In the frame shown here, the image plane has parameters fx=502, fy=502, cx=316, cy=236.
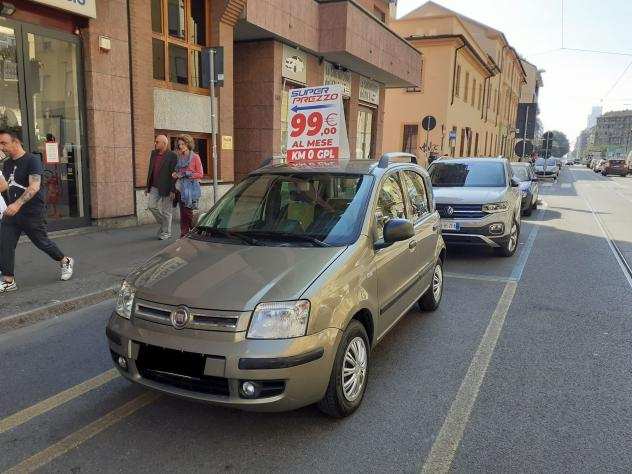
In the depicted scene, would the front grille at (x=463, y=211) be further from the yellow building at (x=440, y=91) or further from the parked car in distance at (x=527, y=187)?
the yellow building at (x=440, y=91)

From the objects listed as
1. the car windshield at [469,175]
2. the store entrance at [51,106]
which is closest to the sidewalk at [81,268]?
the store entrance at [51,106]

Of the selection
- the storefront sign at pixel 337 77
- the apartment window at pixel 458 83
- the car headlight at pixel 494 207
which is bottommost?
the car headlight at pixel 494 207

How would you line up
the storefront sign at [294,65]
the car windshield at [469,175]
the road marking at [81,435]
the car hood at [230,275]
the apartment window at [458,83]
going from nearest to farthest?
the road marking at [81,435] < the car hood at [230,275] < the car windshield at [469,175] < the storefront sign at [294,65] < the apartment window at [458,83]

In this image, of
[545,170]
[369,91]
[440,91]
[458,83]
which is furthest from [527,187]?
[545,170]

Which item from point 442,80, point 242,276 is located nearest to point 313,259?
point 242,276

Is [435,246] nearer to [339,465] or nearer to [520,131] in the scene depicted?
[339,465]

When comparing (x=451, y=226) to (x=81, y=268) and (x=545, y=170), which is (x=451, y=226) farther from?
(x=545, y=170)

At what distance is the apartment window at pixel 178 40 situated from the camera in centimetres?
1057

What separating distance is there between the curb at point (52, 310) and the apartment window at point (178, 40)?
634 cm

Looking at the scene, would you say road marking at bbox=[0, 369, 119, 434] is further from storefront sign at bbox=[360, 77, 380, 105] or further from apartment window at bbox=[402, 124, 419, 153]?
apartment window at bbox=[402, 124, 419, 153]

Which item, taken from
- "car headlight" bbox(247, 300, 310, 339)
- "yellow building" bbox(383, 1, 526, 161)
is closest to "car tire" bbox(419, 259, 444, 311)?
"car headlight" bbox(247, 300, 310, 339)

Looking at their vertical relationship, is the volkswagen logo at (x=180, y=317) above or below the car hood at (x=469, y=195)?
below

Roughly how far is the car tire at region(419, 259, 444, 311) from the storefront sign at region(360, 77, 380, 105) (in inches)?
577

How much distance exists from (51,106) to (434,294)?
23.5ft
